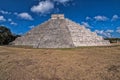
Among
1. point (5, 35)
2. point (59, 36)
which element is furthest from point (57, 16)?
point (5, 35)

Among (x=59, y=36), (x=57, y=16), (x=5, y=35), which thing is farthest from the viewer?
(x=5, y=35)

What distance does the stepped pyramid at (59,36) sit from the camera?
36.4 metres

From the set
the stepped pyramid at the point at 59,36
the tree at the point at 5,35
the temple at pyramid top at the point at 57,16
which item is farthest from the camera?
the tree at the point at 5,35

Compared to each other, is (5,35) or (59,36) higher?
(5,35)

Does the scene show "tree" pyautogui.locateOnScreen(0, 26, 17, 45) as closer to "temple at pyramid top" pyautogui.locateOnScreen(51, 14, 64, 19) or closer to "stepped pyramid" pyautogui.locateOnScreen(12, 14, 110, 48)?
"stepped pyramid" pyautogui.locateOnScreen(12, 14, 110, 48)

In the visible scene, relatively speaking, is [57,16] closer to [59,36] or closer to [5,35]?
[59,36]

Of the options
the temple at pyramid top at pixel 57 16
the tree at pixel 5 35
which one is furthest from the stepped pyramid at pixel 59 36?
the tree at pixel 5 35

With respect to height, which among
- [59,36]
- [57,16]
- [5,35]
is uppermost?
[57,16]

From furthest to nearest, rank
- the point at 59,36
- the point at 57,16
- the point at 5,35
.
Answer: the point at 5,35, the point at 57,16, the point at 59,36

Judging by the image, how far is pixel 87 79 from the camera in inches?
496

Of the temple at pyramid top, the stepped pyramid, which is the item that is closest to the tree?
the stepped pyramid

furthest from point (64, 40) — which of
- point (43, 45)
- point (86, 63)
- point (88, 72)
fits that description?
point (88, 72)

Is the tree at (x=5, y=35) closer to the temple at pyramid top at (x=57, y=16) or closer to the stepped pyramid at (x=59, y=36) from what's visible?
the stepped pyramid at (x=59, y=36)

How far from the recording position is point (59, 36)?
1534 inches
